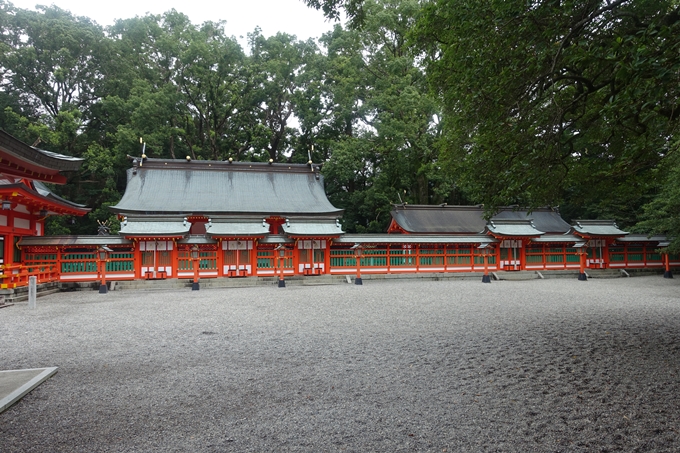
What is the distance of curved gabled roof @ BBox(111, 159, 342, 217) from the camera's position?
22328 millimetres

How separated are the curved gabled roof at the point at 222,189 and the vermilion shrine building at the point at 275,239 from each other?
0.06 metres

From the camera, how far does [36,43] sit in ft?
99.9

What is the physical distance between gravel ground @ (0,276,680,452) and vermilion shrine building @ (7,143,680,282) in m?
7.87

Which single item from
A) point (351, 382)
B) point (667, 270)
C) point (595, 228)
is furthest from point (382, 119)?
point (351, 382)

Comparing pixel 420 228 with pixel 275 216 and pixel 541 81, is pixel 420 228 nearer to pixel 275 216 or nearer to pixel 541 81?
pixel 275 216

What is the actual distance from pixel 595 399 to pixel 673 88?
382 cm

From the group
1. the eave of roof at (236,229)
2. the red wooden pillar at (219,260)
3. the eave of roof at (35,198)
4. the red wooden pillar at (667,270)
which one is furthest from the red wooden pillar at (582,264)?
the eave of roof at (35,198)

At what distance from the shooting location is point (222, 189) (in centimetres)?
2447

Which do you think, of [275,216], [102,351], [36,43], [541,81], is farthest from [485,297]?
[36,43]

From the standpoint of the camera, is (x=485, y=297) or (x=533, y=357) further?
(x=485, y=297)

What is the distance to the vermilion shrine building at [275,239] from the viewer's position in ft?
58.2

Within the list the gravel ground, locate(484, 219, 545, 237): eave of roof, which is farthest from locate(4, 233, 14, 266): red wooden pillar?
locate(484, 219, 545, 237): eave of roof

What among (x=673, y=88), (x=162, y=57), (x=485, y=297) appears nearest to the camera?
(x=673, y=88)

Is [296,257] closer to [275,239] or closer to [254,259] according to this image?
[275,239]
